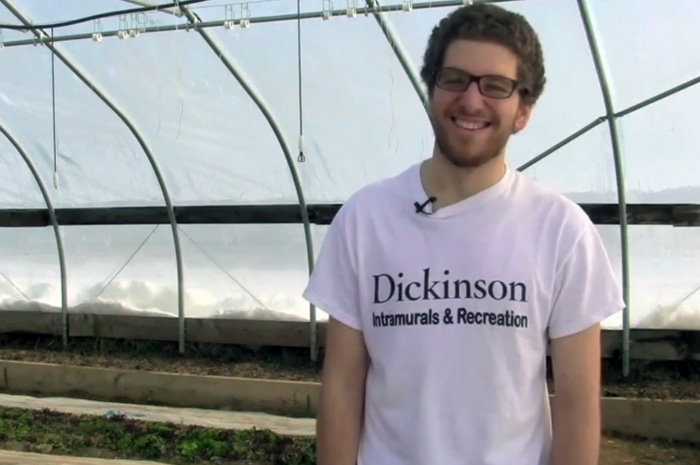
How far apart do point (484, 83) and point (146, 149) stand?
5544mm

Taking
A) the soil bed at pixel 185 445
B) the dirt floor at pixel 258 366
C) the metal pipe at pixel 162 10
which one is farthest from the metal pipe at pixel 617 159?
the metal pipe at pixel 162 10

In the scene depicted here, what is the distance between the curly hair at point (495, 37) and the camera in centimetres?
125

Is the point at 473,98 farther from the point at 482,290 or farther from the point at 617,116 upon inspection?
the point at 617,116

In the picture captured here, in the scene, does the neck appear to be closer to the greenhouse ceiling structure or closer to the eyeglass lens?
the eyeglass lens

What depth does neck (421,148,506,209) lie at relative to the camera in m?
1.31

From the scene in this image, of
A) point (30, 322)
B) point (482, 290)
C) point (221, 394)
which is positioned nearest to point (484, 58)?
point (482, 290)

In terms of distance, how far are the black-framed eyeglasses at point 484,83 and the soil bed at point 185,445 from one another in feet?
11.9

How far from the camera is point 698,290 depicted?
552 cm

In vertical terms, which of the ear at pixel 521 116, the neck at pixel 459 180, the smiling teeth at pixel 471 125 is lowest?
the neck at pixel 459 180

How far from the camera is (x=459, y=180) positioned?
131 cm

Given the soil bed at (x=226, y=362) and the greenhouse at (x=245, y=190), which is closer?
the greenhouse at (x=245, y=190)

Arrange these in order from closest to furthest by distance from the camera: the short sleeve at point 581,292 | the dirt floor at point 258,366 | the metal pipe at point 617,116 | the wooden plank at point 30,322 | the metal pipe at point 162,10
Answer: the short sleeve at point 581,292 → the metal pipe at point 617,116 → the dirt floor at point 258,366 → the metal pipe at point 162,10 → the wooden plank at point 30,322

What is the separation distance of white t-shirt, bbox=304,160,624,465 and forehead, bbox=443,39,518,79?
193 mm

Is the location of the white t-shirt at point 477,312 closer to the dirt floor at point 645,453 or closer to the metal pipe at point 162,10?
the dirt floor at point 645,453
